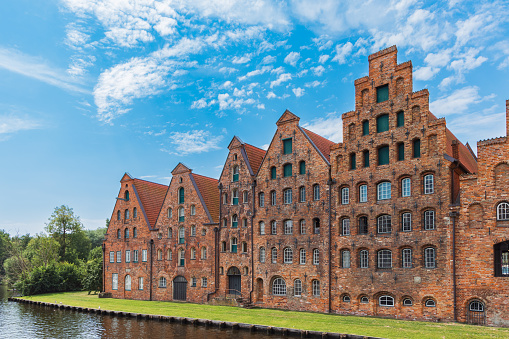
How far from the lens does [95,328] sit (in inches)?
1238

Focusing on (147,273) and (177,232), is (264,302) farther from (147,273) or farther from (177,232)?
(147,273)

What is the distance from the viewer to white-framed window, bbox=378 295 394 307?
32.5 meters

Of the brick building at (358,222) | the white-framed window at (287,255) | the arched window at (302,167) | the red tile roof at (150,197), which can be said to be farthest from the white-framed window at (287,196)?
the red tile roof at (150,197)

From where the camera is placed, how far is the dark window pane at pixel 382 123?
34.6 m

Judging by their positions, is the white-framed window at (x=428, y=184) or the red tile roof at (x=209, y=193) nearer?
the white-framed window at (x=428, y=184)

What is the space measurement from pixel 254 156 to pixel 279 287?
13.9 meters

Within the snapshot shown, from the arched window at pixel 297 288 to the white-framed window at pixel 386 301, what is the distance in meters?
7.26

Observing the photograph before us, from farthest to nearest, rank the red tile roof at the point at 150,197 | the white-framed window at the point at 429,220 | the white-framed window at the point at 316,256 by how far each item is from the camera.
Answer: the red tile roof at the point at 150,197 < the white-framed window at the point at 316,256 < the white-framed window at the point at 429,220

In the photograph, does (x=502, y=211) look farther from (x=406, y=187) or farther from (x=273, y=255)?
(x=273, y=255)

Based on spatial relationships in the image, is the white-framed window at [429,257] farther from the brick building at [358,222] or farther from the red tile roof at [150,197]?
the red tile roof at [150,197]

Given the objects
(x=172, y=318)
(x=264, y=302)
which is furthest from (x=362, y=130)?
(x=172, y=318)

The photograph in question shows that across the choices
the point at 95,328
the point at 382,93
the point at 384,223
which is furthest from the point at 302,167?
the point at 95,328

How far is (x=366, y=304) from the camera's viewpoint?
3369 centimetres

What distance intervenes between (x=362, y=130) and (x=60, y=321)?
98.8 feet
